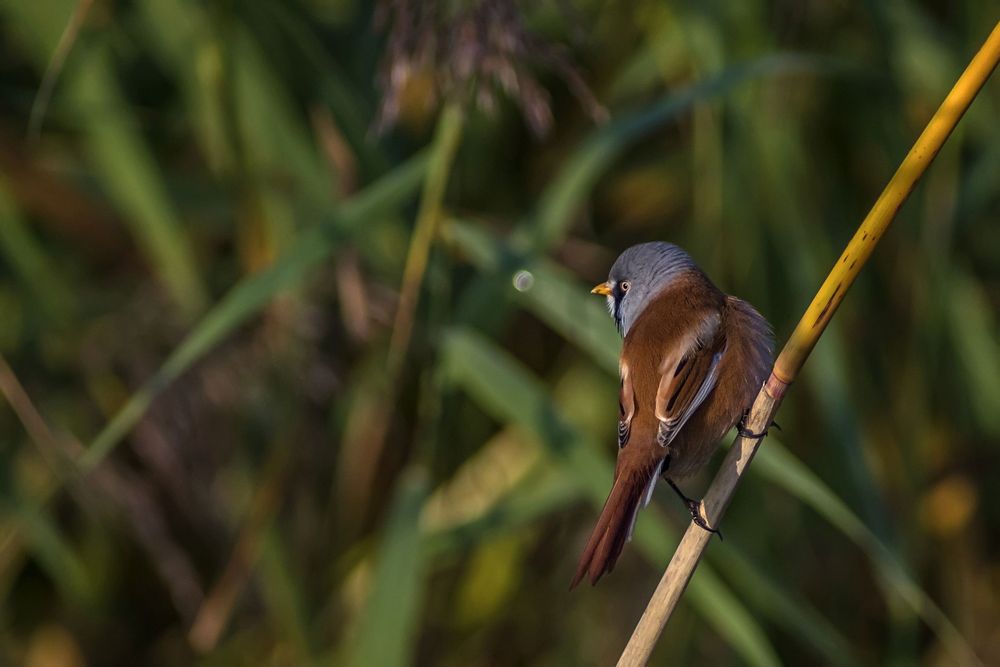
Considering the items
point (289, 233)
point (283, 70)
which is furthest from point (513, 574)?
point (283, 70)

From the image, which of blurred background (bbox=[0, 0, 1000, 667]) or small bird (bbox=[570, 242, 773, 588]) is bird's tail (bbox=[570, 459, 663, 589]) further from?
blurred background (bbox=[0, 0, 1000, 667])

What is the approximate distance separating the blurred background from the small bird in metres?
0.38

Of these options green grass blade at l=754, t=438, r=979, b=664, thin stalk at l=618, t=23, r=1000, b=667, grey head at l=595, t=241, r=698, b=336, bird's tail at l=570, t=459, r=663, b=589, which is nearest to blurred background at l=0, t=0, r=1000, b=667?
green grass blade at l=754, t=438, r=979, b=664

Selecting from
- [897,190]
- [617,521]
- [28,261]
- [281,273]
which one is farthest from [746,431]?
[28,261]

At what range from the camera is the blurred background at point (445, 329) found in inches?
82.5

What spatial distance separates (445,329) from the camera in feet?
6.83

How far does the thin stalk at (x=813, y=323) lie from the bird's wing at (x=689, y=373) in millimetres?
174

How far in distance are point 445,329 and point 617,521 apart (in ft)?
2.98

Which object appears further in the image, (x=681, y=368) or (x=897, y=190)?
(x=681, y=368)

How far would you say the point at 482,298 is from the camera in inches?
84.7

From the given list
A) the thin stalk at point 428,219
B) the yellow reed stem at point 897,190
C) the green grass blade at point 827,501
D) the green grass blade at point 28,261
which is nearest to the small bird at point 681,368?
the green grass blade at point 827,501

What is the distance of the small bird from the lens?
1.40 meters

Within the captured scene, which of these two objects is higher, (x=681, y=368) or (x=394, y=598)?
(x=681, y=368)

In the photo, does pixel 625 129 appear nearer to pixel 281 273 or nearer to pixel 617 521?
pixel 281 273
